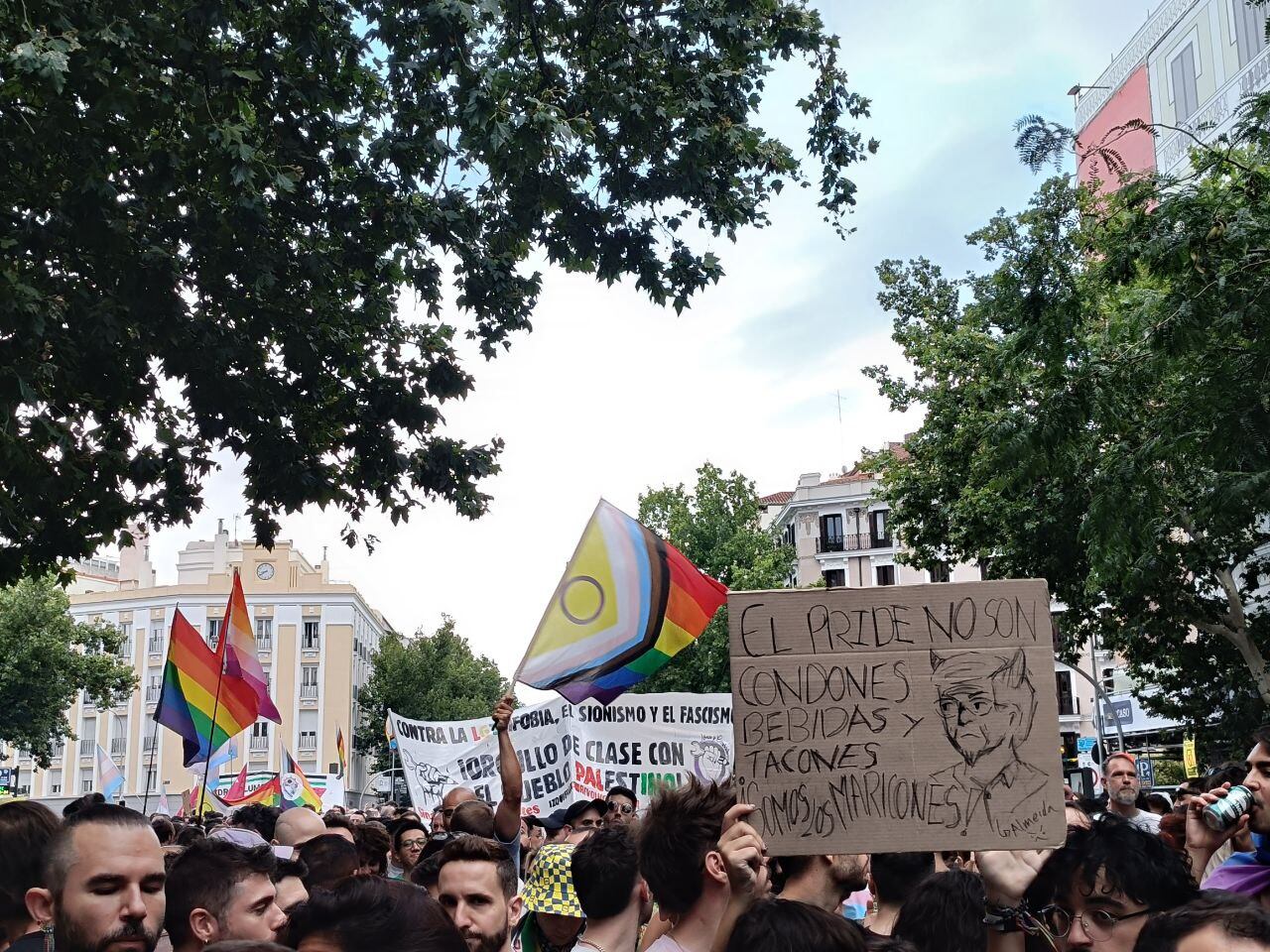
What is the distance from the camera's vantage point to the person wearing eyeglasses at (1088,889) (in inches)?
139

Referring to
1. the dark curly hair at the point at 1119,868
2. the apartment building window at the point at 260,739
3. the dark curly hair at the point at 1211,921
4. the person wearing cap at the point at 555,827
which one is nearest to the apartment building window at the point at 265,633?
the apartment building window at the point at 260,739

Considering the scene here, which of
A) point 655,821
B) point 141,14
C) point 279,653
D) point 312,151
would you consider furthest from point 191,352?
point 279,653

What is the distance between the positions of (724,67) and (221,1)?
336 cm

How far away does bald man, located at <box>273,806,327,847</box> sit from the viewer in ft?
23.0

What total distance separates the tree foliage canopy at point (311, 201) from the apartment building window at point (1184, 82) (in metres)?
22.8

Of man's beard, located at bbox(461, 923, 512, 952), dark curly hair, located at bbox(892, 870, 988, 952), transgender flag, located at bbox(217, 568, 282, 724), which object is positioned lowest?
man's beard, located at bbox(461, 923, 512, 952)

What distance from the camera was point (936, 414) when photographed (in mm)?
23234

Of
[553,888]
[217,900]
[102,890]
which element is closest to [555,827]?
[553,888]

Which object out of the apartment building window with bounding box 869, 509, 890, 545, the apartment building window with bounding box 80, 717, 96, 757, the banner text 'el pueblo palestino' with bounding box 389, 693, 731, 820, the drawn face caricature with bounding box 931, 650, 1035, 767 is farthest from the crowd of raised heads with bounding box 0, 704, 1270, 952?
the apartment building window with bounding box 80, 717, 96, 757

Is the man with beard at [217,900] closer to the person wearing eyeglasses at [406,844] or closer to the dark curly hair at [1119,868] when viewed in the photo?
the dark curly hair at [1119,868]

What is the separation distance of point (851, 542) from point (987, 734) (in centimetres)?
7256

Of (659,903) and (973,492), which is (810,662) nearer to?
(659,903)

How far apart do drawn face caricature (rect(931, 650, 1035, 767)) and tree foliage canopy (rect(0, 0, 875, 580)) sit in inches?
220

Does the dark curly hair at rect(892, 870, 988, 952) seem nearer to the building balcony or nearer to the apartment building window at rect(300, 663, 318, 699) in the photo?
the building balcony
